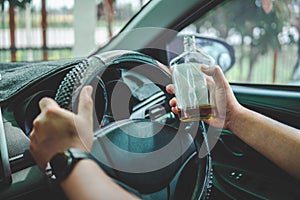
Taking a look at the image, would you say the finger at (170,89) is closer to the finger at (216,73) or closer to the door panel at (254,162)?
the finger at (216,73)

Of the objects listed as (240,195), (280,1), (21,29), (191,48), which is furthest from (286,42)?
(191,48)

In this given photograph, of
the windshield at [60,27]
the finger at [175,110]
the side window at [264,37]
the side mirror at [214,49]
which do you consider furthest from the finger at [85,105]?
the side window at [264,37]

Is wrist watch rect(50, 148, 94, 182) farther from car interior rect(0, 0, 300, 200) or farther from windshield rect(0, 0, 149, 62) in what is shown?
windshield rect(0, 0, 149, 62)

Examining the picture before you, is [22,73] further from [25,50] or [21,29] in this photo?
[21,29]

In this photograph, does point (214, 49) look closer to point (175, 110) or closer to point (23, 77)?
point (175, 110)

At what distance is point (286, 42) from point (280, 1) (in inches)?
52.4

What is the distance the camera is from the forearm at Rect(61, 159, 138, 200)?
90cm

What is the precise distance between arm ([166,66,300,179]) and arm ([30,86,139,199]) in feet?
1.64

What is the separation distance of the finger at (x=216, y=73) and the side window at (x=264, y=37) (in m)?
1.33

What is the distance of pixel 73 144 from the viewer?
3.05 feet

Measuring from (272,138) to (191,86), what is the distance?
33 centimetres

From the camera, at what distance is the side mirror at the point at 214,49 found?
6.31 ft

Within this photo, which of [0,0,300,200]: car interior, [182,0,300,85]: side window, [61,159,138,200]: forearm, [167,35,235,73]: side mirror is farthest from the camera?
[182,0,300,85]: side window

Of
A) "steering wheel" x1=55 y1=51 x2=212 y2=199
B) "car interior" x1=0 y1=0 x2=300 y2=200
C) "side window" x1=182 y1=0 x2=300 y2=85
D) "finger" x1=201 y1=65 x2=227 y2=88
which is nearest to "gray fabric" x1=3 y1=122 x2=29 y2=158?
"car interior" x1=0 y1=0 x2=300 y2=200
